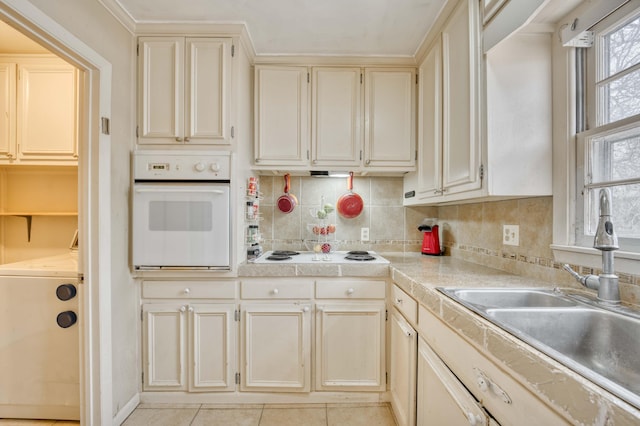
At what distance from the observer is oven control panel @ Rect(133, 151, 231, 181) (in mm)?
1713

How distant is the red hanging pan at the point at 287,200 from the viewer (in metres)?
2.31

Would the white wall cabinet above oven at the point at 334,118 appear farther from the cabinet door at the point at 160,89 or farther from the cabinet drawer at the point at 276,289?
the cabinet drawer at the point at 276,289

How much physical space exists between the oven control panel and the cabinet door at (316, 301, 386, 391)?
3.61 ft

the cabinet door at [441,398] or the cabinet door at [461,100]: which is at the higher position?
the cabinet door at [461,100]

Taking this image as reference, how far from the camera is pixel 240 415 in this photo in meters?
1.71

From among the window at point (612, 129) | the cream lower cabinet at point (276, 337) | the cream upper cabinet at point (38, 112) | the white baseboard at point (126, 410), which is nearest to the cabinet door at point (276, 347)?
the cream lower cabinet at point (276, 337)

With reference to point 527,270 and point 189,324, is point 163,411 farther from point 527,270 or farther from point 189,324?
point 527,270

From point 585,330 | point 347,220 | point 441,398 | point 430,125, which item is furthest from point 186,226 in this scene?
point 585,330

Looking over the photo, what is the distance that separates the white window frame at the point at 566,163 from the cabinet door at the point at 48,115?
9.06 feet

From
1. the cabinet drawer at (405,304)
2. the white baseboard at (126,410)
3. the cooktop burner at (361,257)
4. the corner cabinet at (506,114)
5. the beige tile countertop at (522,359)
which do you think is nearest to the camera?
the beige tile countertop at (522,359)

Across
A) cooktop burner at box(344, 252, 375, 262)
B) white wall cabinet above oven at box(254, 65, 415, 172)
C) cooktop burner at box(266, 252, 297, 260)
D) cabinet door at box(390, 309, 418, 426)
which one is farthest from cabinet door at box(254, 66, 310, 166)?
cabinet door at box(390, 309, 418, 426)

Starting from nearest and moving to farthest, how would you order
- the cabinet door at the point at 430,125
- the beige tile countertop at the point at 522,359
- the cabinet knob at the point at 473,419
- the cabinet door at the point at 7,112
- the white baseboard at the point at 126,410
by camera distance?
the beige tile countertop at the point at 522,359
the cabinet knob at the point at 473,419
the white baseboard at the point at 126,410
the cabinet door at the point at 430,125
the cabinet door at the point at 7,112

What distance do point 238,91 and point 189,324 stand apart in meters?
1.49

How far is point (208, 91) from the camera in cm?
175
